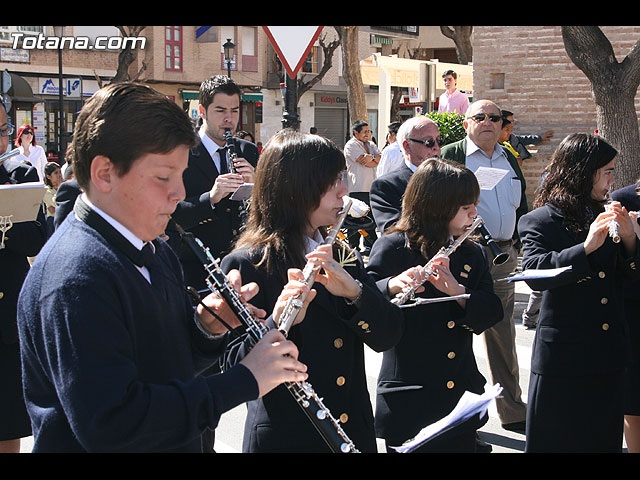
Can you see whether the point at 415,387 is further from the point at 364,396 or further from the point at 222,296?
the point at 222,296

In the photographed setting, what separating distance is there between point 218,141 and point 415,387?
227cm

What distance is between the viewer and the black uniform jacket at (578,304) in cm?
388

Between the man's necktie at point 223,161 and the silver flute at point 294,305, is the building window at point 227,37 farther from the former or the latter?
the silver flute at point 294,305

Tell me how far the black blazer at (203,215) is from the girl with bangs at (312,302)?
5.32 feet

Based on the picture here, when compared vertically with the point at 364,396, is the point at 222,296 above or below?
above

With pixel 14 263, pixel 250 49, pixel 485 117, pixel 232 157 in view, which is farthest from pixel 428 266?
pixel 250 49

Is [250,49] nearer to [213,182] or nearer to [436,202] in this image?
[213,182]

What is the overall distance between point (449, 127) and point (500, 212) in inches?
241

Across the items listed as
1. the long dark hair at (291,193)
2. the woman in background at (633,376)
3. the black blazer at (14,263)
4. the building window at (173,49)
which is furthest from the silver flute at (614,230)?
the building window at (173,49)

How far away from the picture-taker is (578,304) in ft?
13.0

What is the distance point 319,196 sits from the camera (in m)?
2.88

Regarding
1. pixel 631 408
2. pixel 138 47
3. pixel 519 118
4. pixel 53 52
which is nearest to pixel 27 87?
pixel 53 52

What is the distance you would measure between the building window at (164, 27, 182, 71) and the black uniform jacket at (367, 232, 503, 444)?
34156 millimetres

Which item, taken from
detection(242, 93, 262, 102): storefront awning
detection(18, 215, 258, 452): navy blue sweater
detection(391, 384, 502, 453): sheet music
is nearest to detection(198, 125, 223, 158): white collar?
detection(391, 384, 502, 453): sheet music
